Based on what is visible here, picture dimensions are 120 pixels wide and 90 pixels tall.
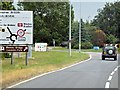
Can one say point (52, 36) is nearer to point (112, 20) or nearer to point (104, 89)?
point (112, 20)

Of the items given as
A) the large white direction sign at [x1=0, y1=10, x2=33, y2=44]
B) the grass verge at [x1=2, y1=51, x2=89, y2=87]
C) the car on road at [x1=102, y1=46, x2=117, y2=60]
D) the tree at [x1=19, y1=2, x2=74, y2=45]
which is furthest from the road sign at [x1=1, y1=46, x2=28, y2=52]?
the tree at [x1=19, y1=2, x2=74, y2=45]

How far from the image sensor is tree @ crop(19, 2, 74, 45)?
78875mm

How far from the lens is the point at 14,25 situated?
29781mm

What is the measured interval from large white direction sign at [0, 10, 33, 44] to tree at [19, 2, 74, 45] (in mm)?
47055

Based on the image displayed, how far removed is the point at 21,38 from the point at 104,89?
53.3 feet

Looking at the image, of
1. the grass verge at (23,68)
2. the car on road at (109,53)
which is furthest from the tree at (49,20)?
the grass verge at (23,68)

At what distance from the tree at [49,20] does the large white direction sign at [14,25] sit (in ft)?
154

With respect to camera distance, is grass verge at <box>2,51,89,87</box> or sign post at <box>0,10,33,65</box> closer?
grass verge at <box>2,51,89,87</box>

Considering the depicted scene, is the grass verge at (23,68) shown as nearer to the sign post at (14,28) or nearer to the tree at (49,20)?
the sign post at (14,28)

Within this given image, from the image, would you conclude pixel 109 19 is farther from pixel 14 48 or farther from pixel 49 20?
pixel 14 48

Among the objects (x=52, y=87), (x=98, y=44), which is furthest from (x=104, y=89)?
(x=98, y=44)

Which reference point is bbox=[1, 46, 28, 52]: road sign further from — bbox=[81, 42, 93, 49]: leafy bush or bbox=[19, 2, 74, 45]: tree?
bbox=[81, 42, 93, 49]: leafy bush

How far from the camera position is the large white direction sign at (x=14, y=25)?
29.5m

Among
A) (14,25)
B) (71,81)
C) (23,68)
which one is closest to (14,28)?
(14,25)
